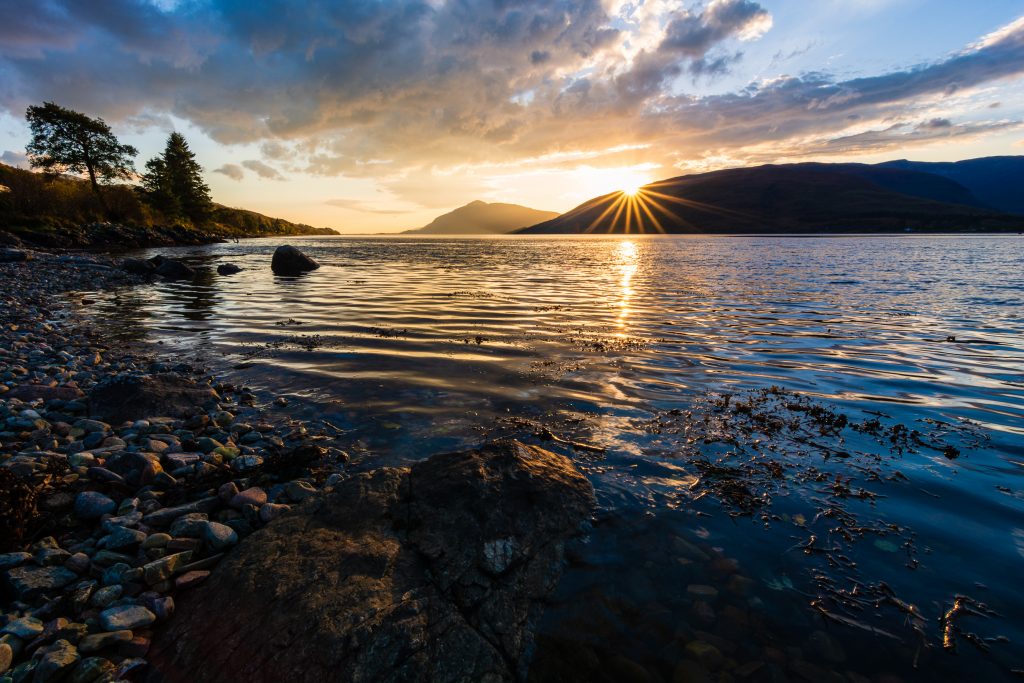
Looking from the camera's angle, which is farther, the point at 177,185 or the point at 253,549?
the point at 177,185

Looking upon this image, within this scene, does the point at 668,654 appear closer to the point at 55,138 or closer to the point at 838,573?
the point at 838,573

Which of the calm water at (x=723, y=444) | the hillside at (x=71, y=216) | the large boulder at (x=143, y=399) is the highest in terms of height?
the hillside at (x=71, y=216)

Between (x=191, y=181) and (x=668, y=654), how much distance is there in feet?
437

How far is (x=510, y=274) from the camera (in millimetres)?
37469

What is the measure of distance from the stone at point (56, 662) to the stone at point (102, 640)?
66 mm

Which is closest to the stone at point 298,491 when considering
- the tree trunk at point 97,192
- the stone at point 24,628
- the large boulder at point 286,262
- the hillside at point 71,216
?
the stone at point 24,628

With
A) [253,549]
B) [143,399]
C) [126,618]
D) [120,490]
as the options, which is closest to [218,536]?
[253,549]

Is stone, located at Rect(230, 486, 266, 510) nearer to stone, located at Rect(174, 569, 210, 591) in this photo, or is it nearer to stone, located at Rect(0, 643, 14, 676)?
stone, located at Rect(174, 569, 210, 591)

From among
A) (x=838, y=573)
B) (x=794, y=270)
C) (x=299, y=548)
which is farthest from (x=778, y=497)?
(x=794, y=270)

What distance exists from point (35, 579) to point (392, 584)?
3.31 m

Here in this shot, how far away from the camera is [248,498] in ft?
18.1

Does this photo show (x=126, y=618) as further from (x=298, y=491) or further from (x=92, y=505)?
(x=92, y=505)

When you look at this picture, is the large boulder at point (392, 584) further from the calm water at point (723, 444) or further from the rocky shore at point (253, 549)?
the calm water at point (723, 444)

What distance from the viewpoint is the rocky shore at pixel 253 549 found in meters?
3.37
